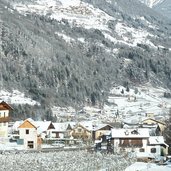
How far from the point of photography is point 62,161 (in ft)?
224

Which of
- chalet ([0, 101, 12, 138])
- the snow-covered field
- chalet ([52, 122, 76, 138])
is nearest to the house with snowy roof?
the snow-covered field

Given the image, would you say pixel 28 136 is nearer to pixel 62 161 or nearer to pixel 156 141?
pixel 156 141

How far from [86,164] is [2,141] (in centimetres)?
2176

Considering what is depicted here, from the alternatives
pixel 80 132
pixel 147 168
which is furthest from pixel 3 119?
pixel 147 168

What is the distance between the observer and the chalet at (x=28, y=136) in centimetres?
8628

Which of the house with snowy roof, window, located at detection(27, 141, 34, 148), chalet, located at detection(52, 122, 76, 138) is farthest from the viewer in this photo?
chalet, located at detection(52, 122, 76, 138)

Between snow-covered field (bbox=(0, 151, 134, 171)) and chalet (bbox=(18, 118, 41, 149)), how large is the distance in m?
10.7

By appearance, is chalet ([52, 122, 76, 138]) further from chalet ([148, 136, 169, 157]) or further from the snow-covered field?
the snow-covered field

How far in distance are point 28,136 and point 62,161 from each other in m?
21.4

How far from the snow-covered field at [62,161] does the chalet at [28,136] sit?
10.7 m

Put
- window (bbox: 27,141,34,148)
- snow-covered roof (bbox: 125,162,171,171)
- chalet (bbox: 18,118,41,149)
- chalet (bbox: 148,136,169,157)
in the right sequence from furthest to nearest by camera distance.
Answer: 1. window (bbox: 27,141,34,148)
2. chalet (bbox: 18,118,41,149)
3. chalet (bbox: 148,136,169,157)
4. snow-covered roof (bbox: 125,162,171,171)

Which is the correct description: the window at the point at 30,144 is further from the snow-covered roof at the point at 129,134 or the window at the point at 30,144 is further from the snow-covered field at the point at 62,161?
the snow-covered roof at the point at 129,134

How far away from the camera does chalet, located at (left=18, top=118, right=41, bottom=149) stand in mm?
86281

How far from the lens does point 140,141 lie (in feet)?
297
